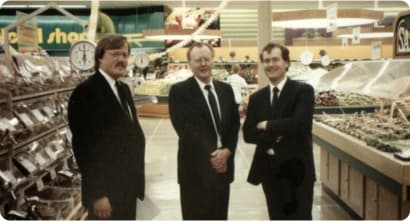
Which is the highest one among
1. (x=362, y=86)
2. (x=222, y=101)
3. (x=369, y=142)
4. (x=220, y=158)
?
(x=222, y=101)

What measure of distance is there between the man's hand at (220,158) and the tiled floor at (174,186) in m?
0.16

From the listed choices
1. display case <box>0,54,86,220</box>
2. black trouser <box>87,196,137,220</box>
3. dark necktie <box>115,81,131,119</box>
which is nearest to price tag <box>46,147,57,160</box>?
display case <box>0,54,86,220</box>

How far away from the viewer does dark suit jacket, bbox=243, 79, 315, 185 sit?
2553 mm

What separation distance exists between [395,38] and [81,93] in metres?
3.02

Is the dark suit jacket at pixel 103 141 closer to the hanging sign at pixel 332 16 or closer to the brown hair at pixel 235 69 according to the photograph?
the brown hair at pixel 235 69

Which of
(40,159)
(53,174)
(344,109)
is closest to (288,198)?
(40,159)

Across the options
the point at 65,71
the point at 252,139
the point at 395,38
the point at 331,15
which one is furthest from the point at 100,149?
the point at 395,38

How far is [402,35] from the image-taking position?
13.4ft

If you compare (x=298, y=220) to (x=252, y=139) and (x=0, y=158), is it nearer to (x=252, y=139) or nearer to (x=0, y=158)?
(x=252, y=139)

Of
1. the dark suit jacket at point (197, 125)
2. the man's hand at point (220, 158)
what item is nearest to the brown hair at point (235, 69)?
the dark suit jacket at point (197, 125)

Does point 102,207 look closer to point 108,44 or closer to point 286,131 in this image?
point 108,44

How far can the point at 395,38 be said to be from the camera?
4.22 m

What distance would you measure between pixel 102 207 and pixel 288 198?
3.45 ft

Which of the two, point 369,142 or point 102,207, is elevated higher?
point 369,142
